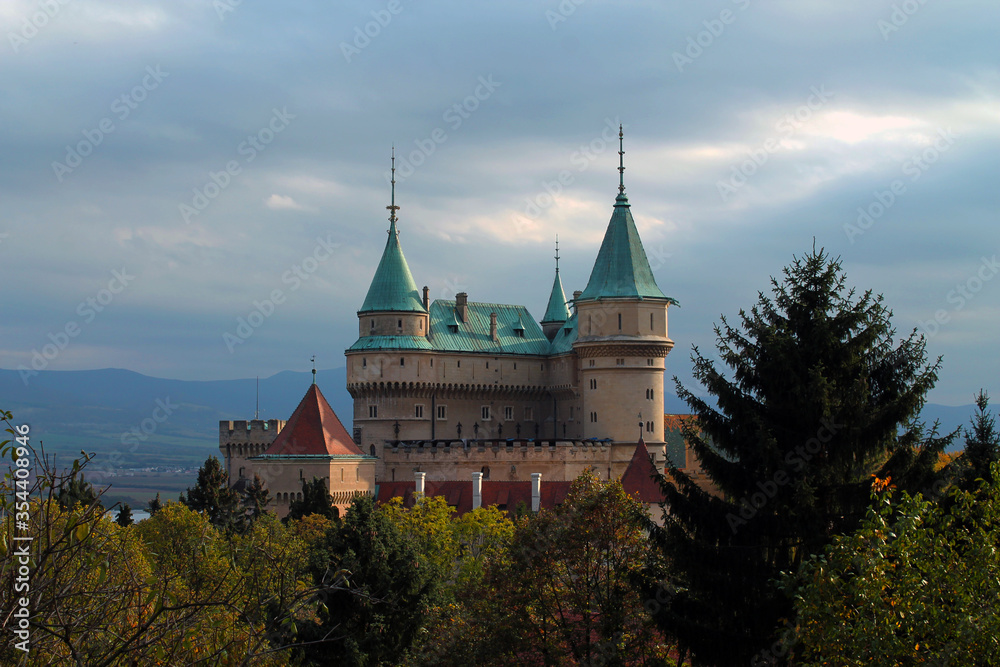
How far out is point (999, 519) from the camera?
17547mm

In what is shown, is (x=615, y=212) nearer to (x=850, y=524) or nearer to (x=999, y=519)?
→ (x=850, y=524)

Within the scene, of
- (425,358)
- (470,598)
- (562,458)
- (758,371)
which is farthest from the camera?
(425,358)

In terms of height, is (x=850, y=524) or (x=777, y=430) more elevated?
(x=777, y=430)

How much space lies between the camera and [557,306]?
322ft

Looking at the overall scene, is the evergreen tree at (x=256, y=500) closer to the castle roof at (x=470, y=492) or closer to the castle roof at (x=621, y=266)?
the castle roof at (x=470, y=492)

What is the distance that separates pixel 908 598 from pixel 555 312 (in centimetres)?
8046

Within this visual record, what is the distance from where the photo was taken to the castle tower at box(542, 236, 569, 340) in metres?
96.6

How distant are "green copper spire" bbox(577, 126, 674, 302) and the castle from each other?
0.10 meters

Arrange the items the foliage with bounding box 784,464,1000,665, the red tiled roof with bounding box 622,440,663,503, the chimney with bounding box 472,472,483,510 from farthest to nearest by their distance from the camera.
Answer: the chimney with bounding box 472,472,483,510 < the red tiled roof with bounding box 622,440,663,503 < the foliage with bounding box 784,464,1000,665

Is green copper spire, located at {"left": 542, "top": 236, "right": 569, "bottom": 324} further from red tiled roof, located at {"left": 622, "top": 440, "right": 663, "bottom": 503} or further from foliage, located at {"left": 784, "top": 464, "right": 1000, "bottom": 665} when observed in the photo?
foliage, located at {"left": 784, "top": 464, "right": 1000, "bottom": 665}

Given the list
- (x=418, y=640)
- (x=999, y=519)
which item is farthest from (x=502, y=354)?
(x=999, y=519)

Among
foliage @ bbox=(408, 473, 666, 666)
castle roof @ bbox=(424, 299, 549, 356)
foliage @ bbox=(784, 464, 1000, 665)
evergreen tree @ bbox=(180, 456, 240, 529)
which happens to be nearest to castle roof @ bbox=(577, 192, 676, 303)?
castle roof @ bbox=(424, 299, 549, 356)

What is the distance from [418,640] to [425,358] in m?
52.6

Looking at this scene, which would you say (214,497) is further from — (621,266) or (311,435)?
(621,266)
